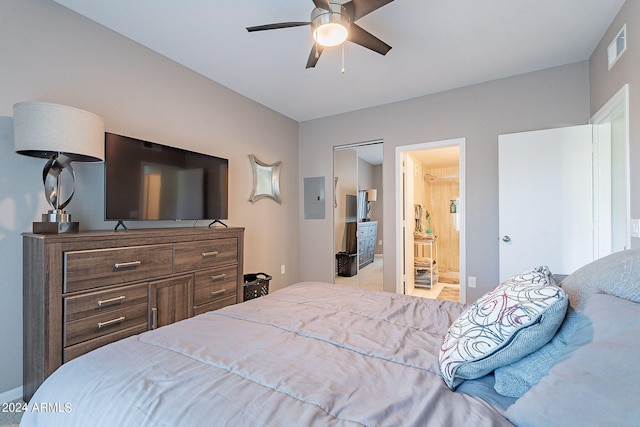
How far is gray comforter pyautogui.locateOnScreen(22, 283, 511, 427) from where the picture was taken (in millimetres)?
740

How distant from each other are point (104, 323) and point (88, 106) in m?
1.65

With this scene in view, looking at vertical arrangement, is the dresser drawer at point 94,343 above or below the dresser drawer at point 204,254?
below

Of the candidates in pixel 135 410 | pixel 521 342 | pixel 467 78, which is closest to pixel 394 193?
pixel 467 78

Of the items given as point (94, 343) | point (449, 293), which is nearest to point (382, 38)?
point (94, 343)

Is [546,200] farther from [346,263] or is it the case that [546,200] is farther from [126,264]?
[126,264]

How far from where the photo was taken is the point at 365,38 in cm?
205

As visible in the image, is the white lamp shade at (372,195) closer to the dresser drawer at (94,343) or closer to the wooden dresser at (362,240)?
the wooden dresser at (362,240)

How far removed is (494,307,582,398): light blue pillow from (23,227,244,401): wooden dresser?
2.18 meters

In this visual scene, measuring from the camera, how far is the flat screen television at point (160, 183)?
2.15 m

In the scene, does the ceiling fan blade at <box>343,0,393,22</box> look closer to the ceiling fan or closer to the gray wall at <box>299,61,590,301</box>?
the ceiling fan

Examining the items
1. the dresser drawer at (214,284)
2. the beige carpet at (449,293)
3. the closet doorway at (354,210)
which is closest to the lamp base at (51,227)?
the dresser drawer at (214,284)

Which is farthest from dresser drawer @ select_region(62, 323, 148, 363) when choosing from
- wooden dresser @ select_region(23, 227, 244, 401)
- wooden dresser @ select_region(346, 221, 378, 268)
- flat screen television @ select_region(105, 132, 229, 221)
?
wooden dresser @ select_region(346, 221, 378, 268)

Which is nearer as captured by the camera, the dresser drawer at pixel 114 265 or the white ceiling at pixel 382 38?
the dresser drawer at pixel 114 265

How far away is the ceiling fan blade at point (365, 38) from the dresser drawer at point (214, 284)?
224 cm
